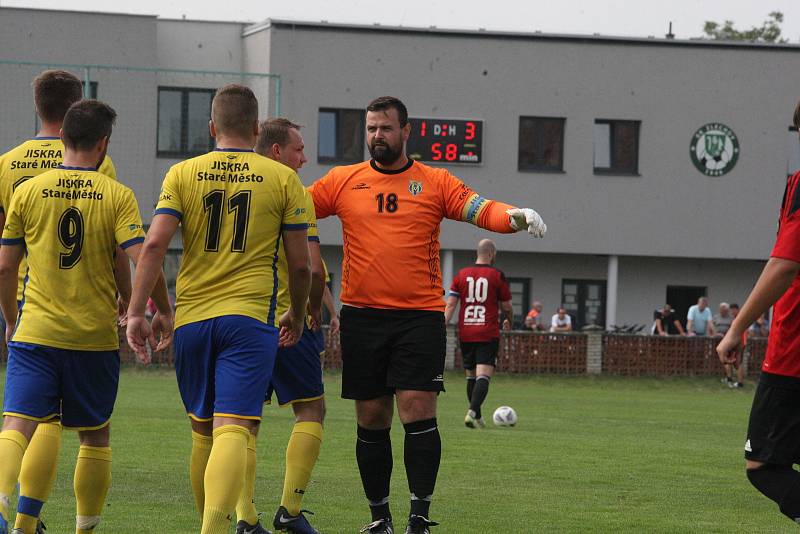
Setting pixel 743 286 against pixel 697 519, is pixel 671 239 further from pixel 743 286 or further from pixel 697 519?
pixel 697 519

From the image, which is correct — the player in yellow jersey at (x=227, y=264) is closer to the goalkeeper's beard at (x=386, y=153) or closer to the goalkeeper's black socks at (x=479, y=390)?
the goalkeeper's beard at (x=386, y=153)

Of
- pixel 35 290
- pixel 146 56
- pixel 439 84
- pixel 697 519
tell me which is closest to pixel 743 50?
pixel 439 84

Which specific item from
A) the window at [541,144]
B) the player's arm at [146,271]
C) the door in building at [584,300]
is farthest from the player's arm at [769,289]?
the door in building at [584,300]

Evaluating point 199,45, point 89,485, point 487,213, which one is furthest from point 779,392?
point 199,45

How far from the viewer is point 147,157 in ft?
114

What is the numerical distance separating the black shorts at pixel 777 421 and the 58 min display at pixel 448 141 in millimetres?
29036

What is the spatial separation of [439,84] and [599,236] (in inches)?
251

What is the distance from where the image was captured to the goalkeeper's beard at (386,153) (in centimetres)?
794

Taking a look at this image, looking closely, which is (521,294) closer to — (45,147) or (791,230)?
(45,147)

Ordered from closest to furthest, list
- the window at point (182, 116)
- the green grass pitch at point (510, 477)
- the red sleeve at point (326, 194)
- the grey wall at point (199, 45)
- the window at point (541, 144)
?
the red sleeve at point (326, 194) → the green grass pitch at point (510, 477) → the window at point (182, 116) → the grey wall at point (199, 45) → the window at point (541, 144)

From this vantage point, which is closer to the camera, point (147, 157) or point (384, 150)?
point (384, 150)

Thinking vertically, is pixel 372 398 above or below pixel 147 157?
below

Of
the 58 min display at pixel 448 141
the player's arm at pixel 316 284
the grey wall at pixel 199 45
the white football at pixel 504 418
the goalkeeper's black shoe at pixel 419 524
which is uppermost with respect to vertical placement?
the grey wall at pixel 199 45

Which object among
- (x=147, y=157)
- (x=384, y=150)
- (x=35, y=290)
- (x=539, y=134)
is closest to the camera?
(x=35, y=290)
